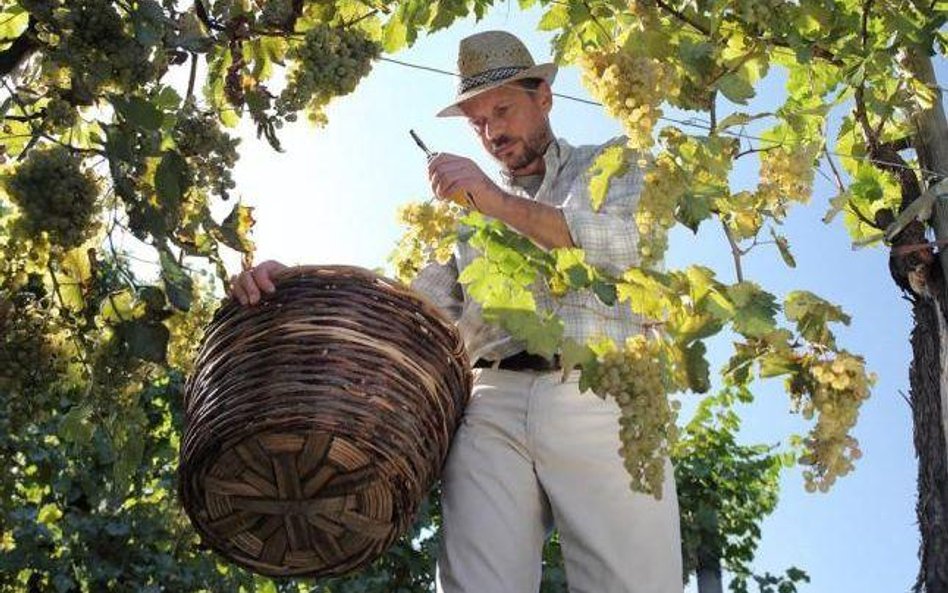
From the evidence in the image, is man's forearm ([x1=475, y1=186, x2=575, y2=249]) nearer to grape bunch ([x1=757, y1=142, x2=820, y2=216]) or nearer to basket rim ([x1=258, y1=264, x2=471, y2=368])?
basket rim ([x1=258, y1=264, x2=471, y2=368])

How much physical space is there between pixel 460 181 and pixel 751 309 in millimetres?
524

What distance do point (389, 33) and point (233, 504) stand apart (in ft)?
3.90

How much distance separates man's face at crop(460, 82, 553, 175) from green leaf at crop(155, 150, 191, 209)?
25.0 inches

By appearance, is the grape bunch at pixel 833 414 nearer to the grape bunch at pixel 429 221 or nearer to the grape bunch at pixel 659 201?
the grape bunch at pixel 659 201

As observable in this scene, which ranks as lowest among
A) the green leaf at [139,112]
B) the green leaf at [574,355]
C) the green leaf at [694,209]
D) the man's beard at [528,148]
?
the green leaf at [574,355]

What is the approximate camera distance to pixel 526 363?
7.60ft

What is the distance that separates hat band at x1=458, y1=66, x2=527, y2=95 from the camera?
8.17ft

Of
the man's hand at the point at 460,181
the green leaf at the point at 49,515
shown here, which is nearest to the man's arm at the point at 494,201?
A: the man's hand at the point at 460,181

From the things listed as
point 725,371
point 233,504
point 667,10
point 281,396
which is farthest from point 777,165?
point 233,504

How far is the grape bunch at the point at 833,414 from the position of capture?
1820 millimetres

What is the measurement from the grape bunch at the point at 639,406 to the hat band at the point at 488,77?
873 mm

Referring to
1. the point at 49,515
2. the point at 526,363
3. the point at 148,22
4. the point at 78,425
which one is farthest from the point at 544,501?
the point at 49,515

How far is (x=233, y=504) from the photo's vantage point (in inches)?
81.4

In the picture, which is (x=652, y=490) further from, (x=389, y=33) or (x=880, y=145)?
(x=880, y=145)
